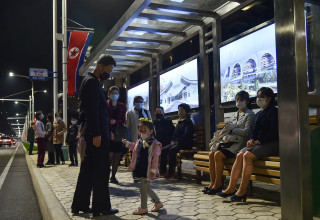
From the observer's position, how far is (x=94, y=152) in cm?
436

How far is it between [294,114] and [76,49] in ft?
39.9

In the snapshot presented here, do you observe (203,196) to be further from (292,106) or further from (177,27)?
(177,27)

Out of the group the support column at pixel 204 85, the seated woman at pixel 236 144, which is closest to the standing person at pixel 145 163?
the seated woman at pixel 236 144

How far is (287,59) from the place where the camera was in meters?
3.16

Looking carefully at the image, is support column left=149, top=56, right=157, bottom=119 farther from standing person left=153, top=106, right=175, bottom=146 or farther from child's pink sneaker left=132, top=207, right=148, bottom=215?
child's pink sneaker left=132, top=207, right=148, bottom=215

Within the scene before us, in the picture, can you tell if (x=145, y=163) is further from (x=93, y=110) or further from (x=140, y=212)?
(x=93, y=110)

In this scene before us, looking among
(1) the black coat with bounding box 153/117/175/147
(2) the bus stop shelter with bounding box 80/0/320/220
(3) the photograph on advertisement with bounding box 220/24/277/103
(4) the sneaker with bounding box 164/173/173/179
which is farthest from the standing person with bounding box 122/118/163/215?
(1) the black coat with bounding box 153/117/175/147

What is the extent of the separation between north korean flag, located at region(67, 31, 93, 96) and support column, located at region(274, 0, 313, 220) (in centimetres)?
1164

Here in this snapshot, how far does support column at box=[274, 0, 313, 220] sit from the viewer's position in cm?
301

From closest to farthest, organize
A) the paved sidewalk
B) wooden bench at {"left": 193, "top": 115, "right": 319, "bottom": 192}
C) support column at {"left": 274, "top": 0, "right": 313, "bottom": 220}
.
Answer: support column at {"left": 274, "top": 0, "right": 313, "bottom": 220} < the paved sidewalk < wooden bench at {"left": 193, "top": 115, "right": 319, "bottom": 192}

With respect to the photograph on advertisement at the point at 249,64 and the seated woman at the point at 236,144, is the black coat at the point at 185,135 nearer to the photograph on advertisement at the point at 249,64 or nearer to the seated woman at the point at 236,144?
the photograph on advertisement at the point at 249,64

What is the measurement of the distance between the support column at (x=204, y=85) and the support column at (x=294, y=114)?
16.6 ft

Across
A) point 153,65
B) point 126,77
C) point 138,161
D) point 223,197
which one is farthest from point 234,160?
point 126,77

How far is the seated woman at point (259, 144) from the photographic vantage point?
4.77m
